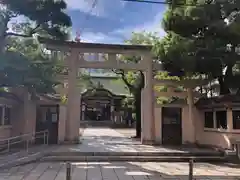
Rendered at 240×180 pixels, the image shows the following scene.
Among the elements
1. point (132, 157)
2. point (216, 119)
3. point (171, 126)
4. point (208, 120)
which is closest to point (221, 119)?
point (216, 119)

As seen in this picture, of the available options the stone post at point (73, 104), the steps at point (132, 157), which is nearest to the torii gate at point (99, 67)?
the stone post at point (73, 104)

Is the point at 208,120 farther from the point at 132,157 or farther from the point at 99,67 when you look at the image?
the point at 99,67

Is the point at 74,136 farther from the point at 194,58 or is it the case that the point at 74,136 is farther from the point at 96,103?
the point at 96,103

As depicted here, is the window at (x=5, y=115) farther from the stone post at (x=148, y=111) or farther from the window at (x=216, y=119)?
the window at (x=216, y=119)

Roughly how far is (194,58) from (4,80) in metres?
7.68

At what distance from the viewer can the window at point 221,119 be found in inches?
511

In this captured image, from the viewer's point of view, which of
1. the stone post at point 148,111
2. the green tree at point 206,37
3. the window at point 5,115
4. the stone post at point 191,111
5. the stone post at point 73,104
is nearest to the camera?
the green tree at point 206,37

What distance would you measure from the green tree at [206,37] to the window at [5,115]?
777cm

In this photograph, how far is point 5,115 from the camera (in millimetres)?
13219

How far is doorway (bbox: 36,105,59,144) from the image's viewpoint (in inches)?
569

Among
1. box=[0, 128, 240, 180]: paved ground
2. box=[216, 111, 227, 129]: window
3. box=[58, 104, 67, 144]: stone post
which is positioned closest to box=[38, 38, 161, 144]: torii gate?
box=[58, 104, 67, 144]: stone post

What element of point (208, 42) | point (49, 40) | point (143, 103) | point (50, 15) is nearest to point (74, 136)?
point (143, 103)

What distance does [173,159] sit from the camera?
11.4 metres

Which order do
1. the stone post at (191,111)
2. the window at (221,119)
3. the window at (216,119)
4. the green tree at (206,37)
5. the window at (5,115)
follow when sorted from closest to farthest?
the green tree at (206,37) < the window at (5,115) < the window at (221,119) < the window at (216,119) < the stone post at (191,111)
